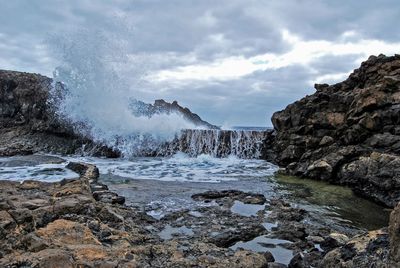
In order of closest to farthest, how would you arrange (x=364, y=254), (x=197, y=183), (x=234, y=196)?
(x=364, y=254)
(x=234, y=196)
(x=197, y=183)

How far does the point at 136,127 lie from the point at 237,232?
1678cm

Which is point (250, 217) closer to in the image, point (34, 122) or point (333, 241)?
point (333, 241)

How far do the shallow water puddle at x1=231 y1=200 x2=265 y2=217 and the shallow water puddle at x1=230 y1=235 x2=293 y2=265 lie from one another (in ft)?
4.88

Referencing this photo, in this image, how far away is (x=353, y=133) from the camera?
13.2m

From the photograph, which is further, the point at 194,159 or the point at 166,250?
the point at 194,159

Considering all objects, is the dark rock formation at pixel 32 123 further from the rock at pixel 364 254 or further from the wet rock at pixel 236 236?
the rock at pixel 364 254

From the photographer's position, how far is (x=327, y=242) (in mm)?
5441

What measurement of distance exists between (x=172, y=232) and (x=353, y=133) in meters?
9.06

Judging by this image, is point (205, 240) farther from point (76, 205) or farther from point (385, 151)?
point (385, 151)

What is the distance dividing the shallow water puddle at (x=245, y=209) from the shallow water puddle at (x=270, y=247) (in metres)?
1.49

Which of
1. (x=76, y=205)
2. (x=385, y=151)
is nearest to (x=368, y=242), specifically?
(x=76, y=205)

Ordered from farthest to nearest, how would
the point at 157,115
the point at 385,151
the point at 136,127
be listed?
the point at 157,115
the point at 136,127
the point at 385,151

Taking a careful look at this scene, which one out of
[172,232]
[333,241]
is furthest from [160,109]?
[333,241]

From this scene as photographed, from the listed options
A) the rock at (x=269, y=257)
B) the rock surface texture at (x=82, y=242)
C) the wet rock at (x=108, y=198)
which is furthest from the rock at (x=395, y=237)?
the wet rock at (x=108, y=198)
